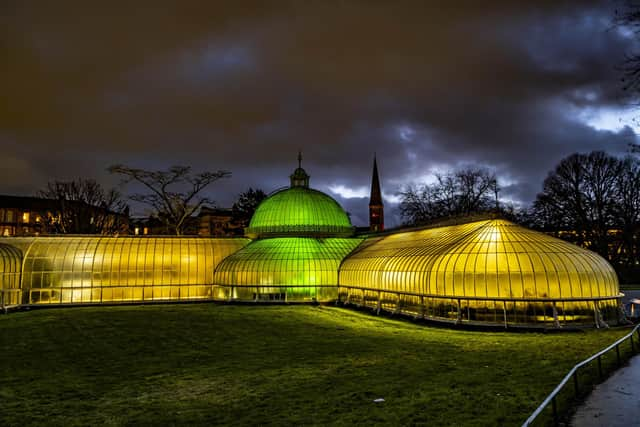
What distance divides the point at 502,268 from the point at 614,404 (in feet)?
45.6

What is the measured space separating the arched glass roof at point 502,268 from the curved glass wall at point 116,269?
19.9 metres

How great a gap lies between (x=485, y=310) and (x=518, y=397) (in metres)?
12.9

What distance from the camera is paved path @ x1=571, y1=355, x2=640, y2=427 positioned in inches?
358

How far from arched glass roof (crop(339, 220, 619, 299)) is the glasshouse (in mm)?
57

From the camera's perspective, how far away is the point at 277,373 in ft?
47.6

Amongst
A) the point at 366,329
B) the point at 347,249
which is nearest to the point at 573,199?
the point at 347,249

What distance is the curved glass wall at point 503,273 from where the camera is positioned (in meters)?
22.8

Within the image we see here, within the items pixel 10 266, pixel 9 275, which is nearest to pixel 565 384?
pixel 9 275

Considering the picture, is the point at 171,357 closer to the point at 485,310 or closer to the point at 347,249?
the point at 485,310

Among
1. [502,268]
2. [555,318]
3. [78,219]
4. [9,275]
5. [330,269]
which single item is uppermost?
[78,219]

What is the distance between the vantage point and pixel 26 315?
31766 millimetres

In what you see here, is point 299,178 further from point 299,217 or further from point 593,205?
point 593,205

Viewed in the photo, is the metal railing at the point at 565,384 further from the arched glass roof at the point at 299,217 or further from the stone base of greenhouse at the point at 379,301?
the arched glass roof at the point at 299,217

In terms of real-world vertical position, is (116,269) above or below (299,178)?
below
